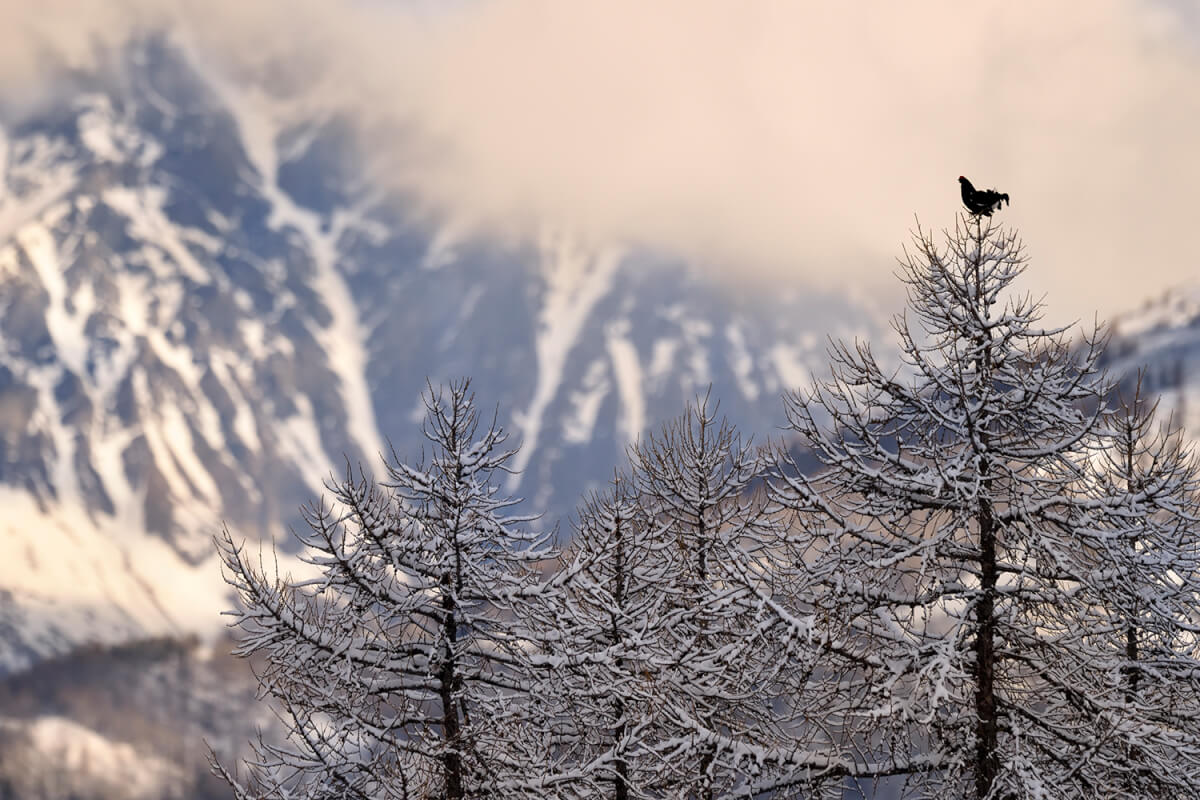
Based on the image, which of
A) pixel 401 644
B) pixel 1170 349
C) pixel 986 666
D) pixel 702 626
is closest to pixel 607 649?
pixel 401 644

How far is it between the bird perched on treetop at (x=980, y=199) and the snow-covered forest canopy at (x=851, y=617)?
0.78 feet

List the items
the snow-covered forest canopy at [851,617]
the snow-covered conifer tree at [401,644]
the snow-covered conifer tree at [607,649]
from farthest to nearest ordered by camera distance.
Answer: the snow-covered conifer tree at [607,649], the snow-covered conifer tree at [401,644], the snow-covered forest canopy at [851,617]

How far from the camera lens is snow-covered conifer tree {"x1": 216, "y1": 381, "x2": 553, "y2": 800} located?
1226 cm

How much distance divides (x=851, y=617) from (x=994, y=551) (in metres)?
1.66

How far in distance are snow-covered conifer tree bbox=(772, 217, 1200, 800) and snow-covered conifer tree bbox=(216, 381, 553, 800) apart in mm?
3677

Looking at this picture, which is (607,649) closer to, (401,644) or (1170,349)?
(401,644)

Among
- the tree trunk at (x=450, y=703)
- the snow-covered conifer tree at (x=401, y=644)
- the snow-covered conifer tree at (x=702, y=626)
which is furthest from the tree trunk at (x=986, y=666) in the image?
the tree trunk at (x=450, y=703)

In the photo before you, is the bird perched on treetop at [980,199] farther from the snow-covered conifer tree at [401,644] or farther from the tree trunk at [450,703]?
the tree trunk at [450,703]

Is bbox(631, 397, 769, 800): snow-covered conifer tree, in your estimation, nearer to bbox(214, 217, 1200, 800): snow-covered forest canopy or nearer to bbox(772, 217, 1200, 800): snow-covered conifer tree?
bbox(214, 217, 1200, 800): snow-covered forest canopy

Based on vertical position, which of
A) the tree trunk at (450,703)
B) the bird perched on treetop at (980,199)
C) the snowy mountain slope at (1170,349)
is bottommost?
the tree trunk at (450,703)

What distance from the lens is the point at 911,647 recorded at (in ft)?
36.1

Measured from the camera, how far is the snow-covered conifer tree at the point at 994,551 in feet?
35.1

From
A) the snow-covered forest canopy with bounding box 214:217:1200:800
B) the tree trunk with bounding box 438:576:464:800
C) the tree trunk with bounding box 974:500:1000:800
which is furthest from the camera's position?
the tree trunk with bounding box 438:576:464:800

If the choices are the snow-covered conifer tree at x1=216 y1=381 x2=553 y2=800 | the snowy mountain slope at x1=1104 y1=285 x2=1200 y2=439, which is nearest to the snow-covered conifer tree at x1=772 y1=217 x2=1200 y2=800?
the snow-covered conifer tree at x1=216 y1=381 x2=553 y2=800
